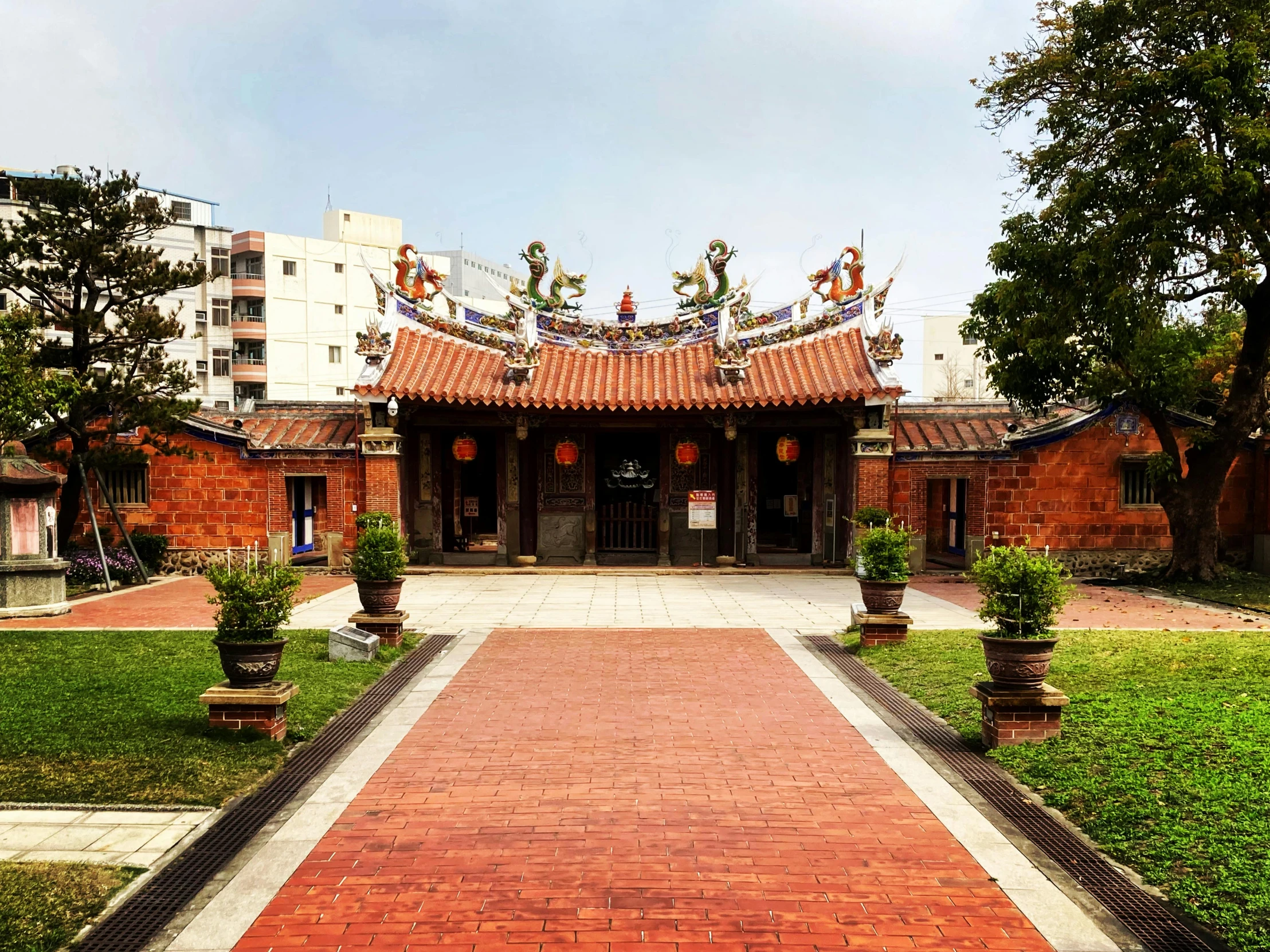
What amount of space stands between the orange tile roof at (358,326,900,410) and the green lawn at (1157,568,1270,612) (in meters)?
5.47

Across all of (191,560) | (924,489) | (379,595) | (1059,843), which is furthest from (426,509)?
(1059,843)

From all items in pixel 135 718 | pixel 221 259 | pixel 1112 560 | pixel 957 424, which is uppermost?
pixel 221 259

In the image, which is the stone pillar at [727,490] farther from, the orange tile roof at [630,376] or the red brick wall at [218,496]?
the red brick wall at [218,496]

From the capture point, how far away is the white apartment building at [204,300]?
37.6 meters

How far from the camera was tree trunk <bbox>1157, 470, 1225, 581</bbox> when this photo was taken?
582 inches

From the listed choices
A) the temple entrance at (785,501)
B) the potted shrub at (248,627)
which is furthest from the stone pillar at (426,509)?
the potted shrub at (248,627)

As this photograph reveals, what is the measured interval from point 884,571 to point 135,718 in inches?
284

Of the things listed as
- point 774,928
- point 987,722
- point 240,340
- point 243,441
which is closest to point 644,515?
point 243,441

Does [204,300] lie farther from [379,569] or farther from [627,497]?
[379,569]

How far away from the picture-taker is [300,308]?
40.1 m

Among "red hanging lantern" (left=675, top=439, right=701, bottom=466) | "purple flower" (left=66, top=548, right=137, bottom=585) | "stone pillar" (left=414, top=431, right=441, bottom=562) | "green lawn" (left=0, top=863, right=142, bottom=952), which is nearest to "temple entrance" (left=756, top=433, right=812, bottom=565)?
"red hanging lantern" (left=675, top=439, right=701, bottom=466)

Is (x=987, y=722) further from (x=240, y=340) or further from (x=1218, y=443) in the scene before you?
(x=240, y=340)

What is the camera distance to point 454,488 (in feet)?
61.0

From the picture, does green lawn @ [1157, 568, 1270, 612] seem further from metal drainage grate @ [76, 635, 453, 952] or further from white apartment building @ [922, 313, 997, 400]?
white apartment building @ [922, 313, 997, 400]
